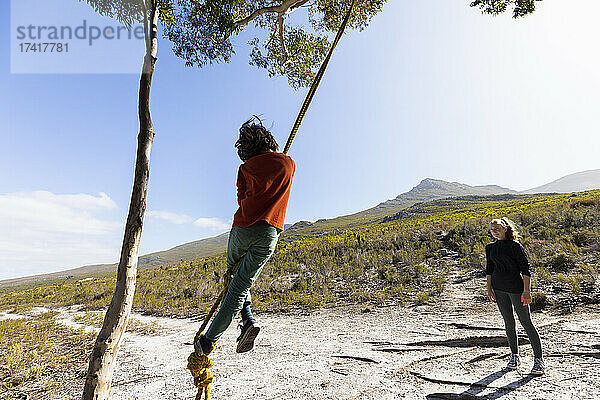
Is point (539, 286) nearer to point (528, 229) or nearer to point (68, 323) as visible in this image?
point (528, 229)

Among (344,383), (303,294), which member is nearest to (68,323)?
(303,294)

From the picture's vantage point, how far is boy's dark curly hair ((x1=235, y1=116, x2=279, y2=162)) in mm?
2768

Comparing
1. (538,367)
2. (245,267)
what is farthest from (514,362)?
(245,267)

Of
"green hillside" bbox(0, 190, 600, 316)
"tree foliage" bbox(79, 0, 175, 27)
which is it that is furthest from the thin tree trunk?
"green hillside" bbox(0, 190, 600, 316)

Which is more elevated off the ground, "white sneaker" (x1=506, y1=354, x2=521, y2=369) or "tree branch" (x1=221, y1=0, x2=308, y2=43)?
"tree branch" (x1=221, y1=0, x2=308, y2=43)

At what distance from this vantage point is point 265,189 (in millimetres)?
2527

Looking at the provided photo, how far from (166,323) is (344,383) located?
26.4 ft

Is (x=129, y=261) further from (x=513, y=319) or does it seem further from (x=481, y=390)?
(x=513, y=319)

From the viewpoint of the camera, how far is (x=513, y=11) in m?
6.68

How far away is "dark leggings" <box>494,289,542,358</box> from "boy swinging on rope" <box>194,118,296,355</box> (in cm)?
409

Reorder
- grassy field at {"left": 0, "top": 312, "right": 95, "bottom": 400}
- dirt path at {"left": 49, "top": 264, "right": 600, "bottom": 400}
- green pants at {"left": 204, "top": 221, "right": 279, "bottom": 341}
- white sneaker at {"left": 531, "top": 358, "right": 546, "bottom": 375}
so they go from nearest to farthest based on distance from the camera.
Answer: green pants at {"left": 204, "top": 221, "right": 279, "bottom": 341}
dirt path at {"left": 49, "top": 264, "right": 600, "bottom": 400}
white sneaker at {"left": 531, "top": 358, "right": 546, "bottom": 375}
grassy field at {"left": 0, "top": 312, "right": 95, "bottom": 400}

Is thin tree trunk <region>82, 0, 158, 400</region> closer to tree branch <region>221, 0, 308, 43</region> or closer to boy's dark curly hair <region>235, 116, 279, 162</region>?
boy's dark curly hair <region>235, 116, 279, 162</region>

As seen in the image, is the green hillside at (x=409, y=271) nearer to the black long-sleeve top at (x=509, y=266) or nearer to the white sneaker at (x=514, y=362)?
the white sneaker at (x=514, y=362)

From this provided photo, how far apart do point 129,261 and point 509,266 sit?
524 centimetres
